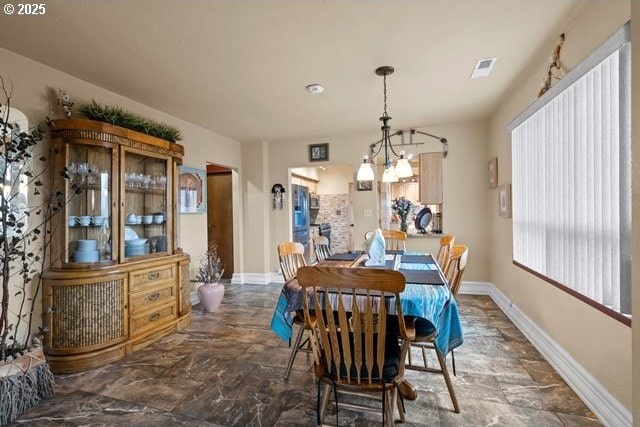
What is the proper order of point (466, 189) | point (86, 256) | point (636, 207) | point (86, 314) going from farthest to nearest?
1. point (466, 189)
2. point (86, 256)
3. point (86, 314)
4. point (636, 207)

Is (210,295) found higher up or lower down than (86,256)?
lower down

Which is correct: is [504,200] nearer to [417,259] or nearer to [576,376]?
[417,259]

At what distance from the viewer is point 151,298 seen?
289 centimetres

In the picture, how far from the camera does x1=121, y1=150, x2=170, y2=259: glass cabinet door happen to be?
2.86 metres

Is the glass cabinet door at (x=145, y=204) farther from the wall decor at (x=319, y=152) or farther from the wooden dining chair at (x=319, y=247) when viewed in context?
the wall decor at (x=319, y=152)

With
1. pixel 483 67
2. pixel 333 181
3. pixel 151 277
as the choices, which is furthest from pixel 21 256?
pixel 333 181

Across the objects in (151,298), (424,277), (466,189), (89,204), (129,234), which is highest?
(466,189)

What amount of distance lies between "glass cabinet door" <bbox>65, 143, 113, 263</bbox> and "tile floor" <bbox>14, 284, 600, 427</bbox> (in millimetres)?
1016

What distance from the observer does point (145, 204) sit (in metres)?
3.12

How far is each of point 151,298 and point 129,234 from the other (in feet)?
2.24

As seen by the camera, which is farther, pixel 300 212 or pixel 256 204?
pixel 300 212

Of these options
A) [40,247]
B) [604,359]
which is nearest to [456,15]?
[604,359]

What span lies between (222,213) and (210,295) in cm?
223

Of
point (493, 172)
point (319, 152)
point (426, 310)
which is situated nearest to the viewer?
point (426, 310)
